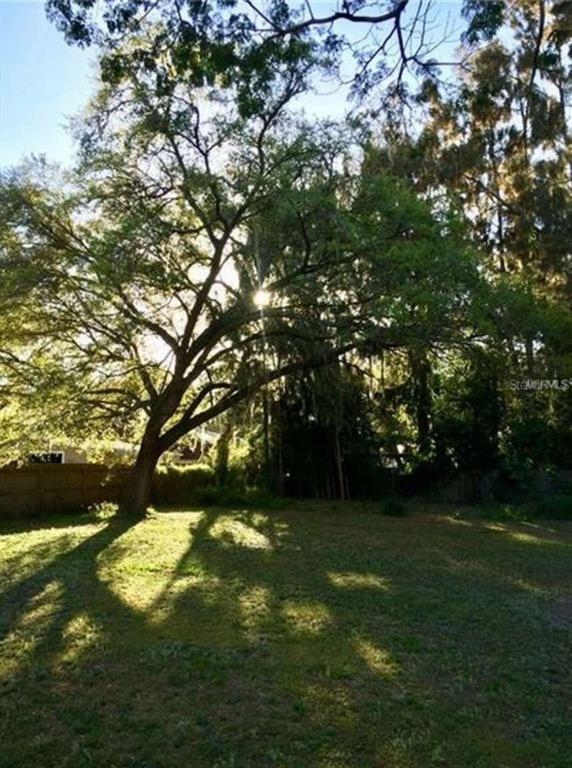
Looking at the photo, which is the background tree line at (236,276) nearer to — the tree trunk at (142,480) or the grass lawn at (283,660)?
the tree trunk at (142,480)

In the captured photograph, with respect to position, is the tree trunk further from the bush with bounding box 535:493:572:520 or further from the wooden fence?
the bush with bounding box 535:493:572:520

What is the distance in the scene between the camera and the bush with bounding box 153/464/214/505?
17047 millimetres

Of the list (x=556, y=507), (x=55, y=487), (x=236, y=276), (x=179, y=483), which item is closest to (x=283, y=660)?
(x=236, y=276)

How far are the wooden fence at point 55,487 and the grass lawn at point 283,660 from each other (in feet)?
21.5

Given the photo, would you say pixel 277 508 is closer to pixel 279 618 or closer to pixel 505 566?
pixel 505 566

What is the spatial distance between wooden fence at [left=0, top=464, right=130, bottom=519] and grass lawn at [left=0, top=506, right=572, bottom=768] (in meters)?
6.55

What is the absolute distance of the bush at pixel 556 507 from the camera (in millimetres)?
14039

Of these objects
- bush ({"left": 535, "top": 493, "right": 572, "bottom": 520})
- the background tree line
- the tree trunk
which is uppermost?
the background tree line

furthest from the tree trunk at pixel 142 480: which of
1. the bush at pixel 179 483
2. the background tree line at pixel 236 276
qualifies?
the bush at pixel 179 483

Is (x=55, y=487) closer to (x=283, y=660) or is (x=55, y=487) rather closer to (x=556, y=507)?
(x=556, y=507)

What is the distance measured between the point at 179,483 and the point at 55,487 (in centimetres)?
307

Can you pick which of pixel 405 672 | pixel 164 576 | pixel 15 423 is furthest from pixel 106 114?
pixel 405 672

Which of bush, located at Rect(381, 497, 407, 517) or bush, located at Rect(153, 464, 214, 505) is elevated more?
bush, located at Rect(153, 464, 214, 505)

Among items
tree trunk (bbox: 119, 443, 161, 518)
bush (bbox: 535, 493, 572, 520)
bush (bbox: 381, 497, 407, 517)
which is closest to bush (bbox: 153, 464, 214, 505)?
tree trunk (bbox: 119, 443, 161, 518)
